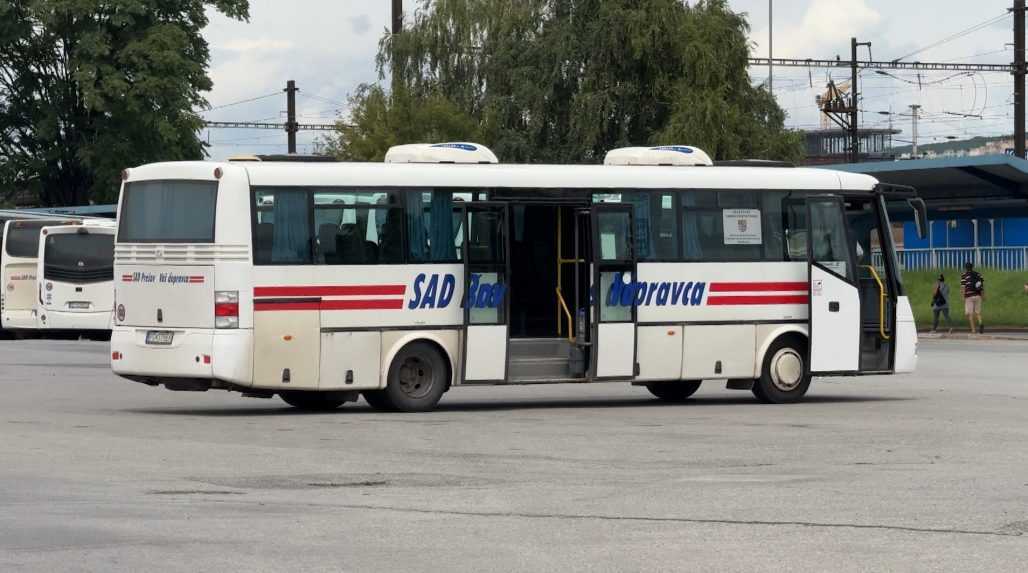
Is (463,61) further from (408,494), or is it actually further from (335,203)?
(408,494)

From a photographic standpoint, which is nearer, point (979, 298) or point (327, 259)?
point (327, 259)

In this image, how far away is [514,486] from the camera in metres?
13.4

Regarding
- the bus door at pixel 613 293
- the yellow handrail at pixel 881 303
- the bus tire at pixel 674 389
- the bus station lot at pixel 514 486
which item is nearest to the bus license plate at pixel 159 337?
the bus station lot at pixel 514 486

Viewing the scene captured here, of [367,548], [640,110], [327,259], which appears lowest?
[367,548]

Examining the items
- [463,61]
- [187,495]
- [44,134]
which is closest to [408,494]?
[187,495]

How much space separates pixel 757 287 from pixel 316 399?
5.34 meters

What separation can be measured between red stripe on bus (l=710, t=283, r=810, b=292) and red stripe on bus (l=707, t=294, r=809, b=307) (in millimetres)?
83

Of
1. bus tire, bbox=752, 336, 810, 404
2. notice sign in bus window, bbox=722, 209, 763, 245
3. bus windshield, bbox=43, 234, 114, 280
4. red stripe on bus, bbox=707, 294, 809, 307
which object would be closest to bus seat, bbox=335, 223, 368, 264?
red stripe on bus, bbox=707, 294, 809, 307

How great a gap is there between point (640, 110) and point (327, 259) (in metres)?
41.6

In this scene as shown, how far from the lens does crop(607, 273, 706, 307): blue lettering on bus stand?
22.2m

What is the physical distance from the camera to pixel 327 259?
821 inches

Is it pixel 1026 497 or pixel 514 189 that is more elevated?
pixel 514 189

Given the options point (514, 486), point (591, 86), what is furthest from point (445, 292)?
point (591, 86)

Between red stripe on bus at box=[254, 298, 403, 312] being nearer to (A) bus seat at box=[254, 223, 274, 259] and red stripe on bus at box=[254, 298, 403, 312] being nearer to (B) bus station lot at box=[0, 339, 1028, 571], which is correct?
(A) bus seat at box=[254, 223, 274, 259]
